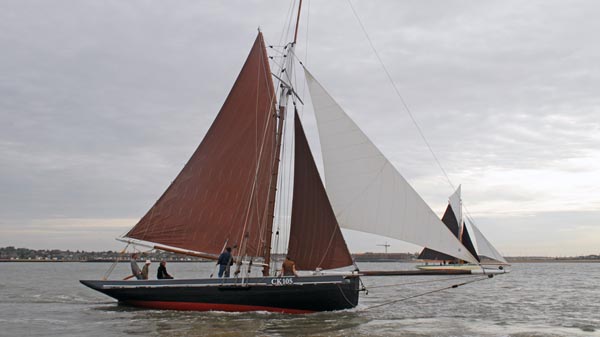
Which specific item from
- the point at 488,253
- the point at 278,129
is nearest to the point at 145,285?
the point at 278,129

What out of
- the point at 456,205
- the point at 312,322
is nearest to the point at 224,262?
the point at 312,322

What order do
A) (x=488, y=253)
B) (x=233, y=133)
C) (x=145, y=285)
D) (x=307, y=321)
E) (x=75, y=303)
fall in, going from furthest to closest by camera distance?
1. (x=488, y=253)
2. (x=75, y=303)
3. (x=233, y=133)
4. (x=145, y=285)
5. (x=307, y=321)

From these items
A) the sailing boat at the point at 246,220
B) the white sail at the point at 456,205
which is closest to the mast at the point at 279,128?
the sailing boat at the point at 246,220

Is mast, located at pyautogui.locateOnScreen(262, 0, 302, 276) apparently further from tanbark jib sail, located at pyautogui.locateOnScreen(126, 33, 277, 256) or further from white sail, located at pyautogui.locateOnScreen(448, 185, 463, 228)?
white sail, located at pyautogui.locateOnScreen(448, 185, 463, 228)

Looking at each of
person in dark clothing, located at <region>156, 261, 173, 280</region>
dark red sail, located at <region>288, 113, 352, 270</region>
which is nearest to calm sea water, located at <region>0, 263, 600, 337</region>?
person in dark clothing, located at <region>156, 261, 173, 280</region>

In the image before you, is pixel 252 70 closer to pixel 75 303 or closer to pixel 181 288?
pixel 181 288

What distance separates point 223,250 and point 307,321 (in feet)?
17.9

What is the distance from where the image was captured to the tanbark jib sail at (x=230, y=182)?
25.0 metres

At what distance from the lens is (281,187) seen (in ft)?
83.1

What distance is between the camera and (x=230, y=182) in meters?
25.5

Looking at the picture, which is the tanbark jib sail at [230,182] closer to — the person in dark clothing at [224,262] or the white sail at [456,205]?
the person in dark clothing at [224,262]

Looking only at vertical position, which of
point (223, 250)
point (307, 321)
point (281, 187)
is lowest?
point (307, 321)

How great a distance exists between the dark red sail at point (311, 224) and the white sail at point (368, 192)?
0.55m

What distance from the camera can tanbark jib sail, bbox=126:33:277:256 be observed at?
25.0 metres
